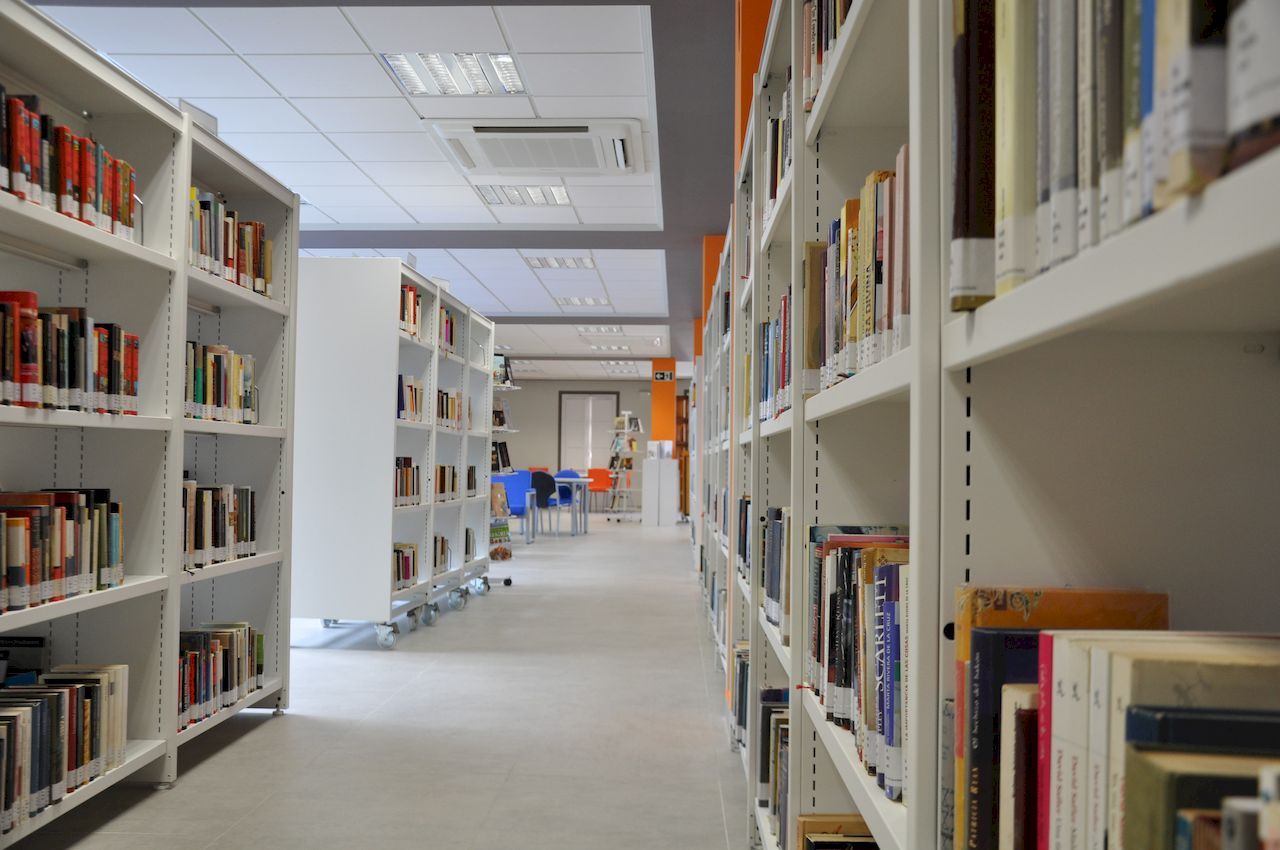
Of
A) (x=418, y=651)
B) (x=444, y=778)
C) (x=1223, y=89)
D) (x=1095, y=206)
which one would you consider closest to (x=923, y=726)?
(x=1095, y=206)

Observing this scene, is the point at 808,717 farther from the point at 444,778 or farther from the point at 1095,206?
the point at 444,778

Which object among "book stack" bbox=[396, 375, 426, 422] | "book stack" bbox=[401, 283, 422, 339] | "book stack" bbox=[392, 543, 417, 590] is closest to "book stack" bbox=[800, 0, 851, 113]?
"book stack" bbox=[396, 375, 426, 422]

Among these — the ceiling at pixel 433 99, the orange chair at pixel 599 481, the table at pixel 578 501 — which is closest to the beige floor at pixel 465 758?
the ceiling at pixel 433 99

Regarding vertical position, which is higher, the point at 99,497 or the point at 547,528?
the point at 99,497

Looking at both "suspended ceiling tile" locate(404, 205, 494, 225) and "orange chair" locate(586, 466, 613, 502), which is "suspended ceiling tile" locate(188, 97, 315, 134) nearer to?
"suspended ceiling tile" locate(404, 205, 494, 225)

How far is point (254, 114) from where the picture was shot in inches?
226

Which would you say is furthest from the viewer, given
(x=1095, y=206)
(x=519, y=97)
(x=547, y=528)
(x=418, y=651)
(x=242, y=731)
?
(x=547, y=528)

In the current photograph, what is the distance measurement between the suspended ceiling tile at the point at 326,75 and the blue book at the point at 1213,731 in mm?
5124

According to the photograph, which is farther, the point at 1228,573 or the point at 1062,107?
the point at 1228,573

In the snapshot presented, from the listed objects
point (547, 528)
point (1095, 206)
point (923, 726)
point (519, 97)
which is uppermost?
point (519, 97)

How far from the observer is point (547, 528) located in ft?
45.4

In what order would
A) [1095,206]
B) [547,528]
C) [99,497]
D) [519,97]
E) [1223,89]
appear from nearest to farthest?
[1223,89] → [1095,206] → [99,497] → [519,97] → [547,528]

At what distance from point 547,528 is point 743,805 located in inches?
442

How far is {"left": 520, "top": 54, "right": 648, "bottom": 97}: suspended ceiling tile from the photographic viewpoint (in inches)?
192
